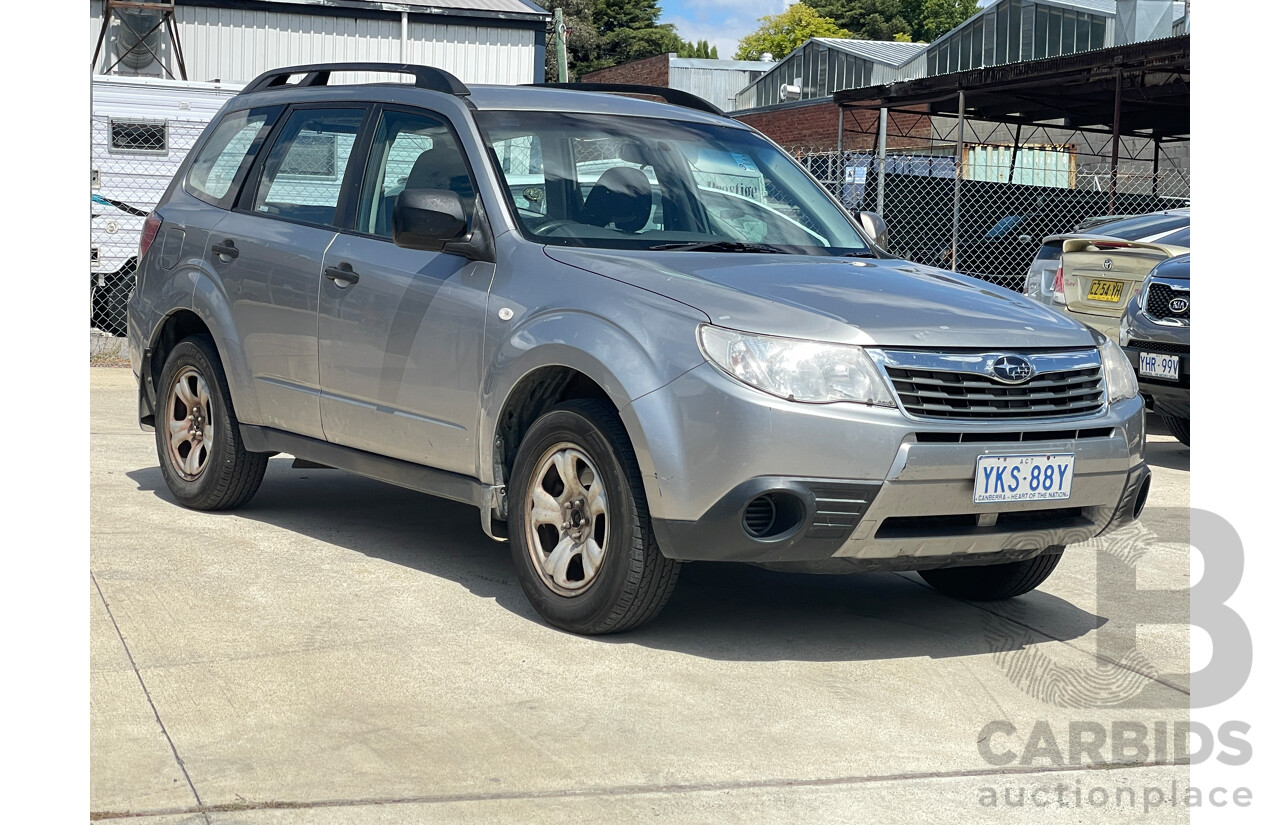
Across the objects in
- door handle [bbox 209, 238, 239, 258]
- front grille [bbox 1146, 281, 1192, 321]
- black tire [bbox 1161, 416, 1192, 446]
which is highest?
door handle [bbox 209, 238, 239, 258]

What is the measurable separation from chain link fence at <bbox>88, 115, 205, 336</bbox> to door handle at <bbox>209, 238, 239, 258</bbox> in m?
10.4

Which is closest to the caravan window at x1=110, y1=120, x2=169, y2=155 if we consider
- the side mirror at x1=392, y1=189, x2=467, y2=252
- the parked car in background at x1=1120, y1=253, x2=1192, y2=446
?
the parked car in background at x1=1120, y1=253, x2=1192, y2=446

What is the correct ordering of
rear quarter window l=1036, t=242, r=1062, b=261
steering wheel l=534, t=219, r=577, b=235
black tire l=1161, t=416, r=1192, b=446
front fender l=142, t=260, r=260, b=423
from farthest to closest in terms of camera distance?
rear quarter window l=1036, t=242, r=1062, b=261 → black tire l=1161, t=416, r=1192, b=446 → front fender l=142, t=260, r=260, b=423 → steering wheel l=534, t=219, r=577, b=235

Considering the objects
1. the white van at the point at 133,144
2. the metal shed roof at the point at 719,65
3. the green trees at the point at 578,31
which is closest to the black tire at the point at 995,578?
the white van at the point at 133,144

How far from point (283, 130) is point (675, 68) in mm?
60184

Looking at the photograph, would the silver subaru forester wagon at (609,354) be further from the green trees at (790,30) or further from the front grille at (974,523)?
the green trees at (790,30)

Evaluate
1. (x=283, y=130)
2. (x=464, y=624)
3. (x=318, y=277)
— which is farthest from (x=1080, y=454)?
(x=283, y=130)

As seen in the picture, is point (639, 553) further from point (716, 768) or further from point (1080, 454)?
point (1080, 454)

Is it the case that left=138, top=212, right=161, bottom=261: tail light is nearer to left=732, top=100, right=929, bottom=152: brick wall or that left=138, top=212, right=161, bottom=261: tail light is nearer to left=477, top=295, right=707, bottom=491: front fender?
left=477, top=295, right=707, bottom=491: front fender

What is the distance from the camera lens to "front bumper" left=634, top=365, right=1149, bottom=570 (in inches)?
175

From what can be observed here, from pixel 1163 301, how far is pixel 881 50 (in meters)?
49.5

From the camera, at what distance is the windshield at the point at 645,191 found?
18.0ft

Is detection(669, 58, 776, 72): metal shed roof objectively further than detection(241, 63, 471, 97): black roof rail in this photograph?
Yes

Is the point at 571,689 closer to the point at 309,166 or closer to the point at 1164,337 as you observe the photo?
the point at 309,166
